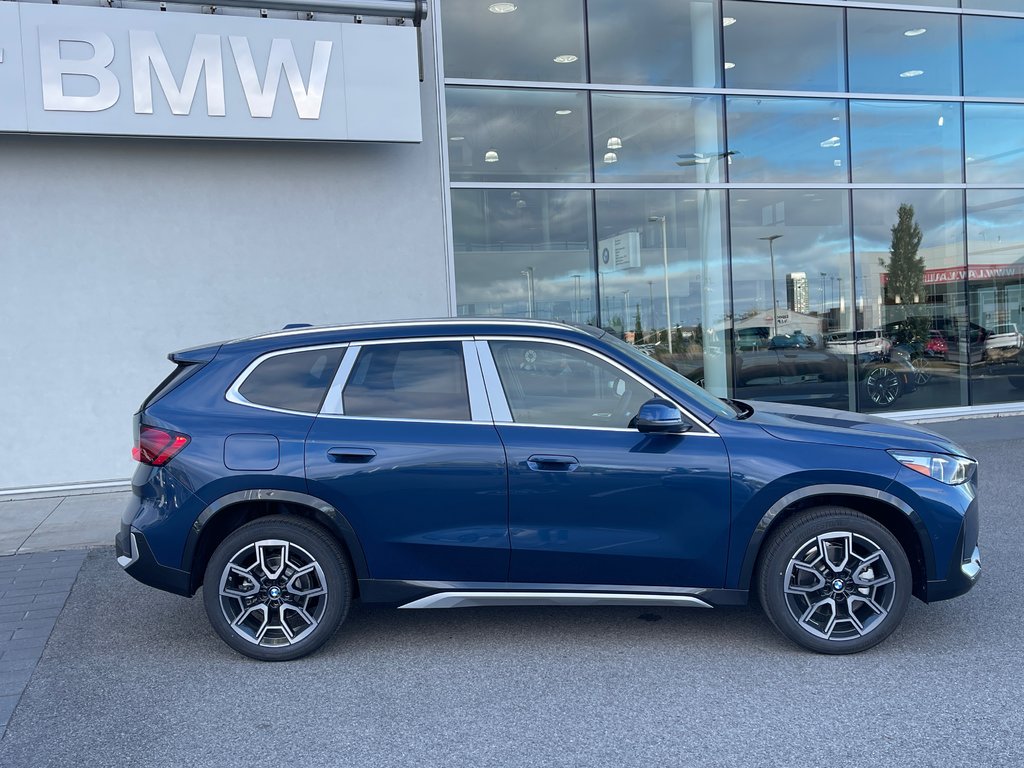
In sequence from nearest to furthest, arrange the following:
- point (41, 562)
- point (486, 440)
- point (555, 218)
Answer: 1. point (486, 440)
2. point (41, 562)
3. point (555, 218)

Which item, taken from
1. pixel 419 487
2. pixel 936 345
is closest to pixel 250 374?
pixel 419 487

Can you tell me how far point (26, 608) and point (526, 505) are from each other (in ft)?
11.6

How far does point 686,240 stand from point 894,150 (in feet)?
12.2

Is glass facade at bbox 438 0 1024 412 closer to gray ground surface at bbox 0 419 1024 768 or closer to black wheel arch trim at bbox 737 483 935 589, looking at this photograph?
gray ground surface at bbox 0 419 1024 768

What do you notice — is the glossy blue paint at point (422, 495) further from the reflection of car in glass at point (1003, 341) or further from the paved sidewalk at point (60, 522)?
the reflection of car in glass at point (1003, 341)

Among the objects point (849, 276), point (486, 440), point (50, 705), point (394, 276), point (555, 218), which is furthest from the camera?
point (849, 276)

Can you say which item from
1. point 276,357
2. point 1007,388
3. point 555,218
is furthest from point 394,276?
point 1007,388

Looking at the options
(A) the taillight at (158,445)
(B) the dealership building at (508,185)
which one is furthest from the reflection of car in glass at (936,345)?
(A) the taillight at (158,445)

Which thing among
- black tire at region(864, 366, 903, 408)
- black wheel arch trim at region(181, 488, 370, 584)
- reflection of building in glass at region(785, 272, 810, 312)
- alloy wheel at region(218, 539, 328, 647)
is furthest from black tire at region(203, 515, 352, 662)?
black tire at region(864, 366, 903, 408)

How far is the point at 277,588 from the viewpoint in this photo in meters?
4.29

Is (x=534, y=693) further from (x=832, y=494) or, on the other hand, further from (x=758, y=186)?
(x=758, y=186)

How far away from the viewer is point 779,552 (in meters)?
4.17

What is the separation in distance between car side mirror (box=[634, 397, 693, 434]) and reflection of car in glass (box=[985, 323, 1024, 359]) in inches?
436

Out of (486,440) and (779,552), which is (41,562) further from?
(779,552)
